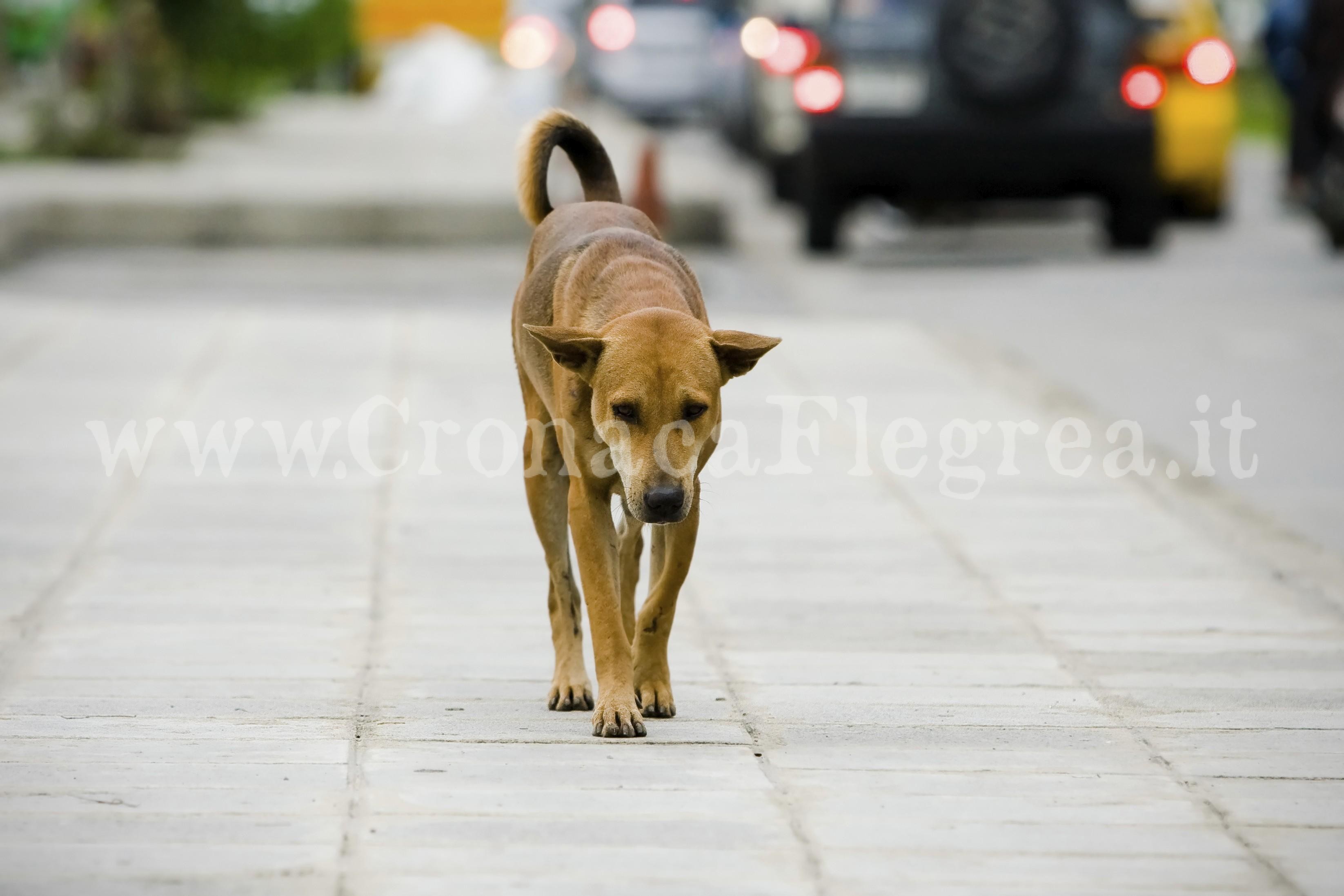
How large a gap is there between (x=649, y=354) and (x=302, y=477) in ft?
12.4

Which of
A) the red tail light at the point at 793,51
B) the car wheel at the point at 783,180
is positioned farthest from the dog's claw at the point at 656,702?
the car wheel at the point at 783,180

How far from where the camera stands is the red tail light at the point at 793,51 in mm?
15062

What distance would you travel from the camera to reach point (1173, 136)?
17188 mm

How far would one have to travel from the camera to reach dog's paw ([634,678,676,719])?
5.39 meters

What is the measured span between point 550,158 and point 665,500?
172 centimetres

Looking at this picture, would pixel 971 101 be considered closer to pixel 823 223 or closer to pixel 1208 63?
pixel 823 223

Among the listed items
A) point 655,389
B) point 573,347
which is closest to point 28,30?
point 573,347

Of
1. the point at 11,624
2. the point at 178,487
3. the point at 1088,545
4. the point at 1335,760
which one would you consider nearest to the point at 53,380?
the point at 178,487

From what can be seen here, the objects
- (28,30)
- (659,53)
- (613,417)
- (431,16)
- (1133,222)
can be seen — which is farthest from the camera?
(28,30)

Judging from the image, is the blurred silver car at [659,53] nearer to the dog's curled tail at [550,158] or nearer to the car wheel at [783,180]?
the car wheel at [783,180]

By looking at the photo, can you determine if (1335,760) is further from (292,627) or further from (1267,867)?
(292,627)

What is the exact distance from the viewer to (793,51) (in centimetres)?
1552

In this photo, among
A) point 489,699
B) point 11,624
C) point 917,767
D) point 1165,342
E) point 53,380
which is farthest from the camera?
point 1165,342

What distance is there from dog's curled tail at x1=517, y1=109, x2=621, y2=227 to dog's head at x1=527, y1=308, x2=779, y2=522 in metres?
1.16
